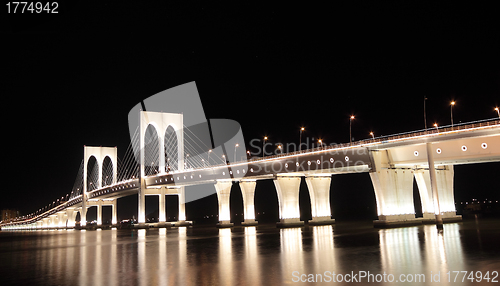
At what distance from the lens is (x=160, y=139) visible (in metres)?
69.1

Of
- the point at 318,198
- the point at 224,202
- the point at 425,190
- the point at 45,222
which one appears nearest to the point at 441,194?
the point at 425,190

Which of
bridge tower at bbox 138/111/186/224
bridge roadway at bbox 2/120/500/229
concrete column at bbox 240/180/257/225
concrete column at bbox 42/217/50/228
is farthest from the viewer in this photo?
concrete column at bbox 42/217/50/228

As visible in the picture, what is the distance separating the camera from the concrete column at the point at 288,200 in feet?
157

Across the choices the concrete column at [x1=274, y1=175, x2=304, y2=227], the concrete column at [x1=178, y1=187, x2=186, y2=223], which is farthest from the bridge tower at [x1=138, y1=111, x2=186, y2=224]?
the concrete column at [x1=274, y1=175, x2=304, y2=227]

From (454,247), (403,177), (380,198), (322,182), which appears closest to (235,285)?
(454,247)

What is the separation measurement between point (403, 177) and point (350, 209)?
7711cm

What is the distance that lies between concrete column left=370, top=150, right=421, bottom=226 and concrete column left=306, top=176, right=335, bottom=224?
1003 cm

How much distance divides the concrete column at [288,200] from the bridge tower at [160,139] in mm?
22265

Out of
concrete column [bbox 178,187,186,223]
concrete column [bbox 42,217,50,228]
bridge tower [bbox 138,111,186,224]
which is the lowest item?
concrete column [bbox 42,217,50,228]

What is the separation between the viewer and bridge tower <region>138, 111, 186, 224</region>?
66.9 metres

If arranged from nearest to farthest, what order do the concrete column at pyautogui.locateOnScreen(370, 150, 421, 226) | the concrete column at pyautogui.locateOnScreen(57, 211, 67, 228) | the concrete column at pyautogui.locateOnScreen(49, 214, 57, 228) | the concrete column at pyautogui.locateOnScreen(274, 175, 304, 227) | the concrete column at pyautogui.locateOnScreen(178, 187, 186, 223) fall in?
the concrete column at pyautogui.locateOnScreen(370, 150, 421, 226) → the concrete column at pyautogui.locateOnScreen(274, 175, 304, 227) → the concrete column at pyautogui.locateOnScreen(178, 187, 186, 223) → the concrete column at pyautogui.locateOnScreen(57, 211, 67, 228) → the concrete column at pyautogui.locateOnScreen(49, 214, 57, 228)

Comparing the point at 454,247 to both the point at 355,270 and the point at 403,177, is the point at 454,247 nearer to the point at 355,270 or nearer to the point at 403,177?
the point at 355,270

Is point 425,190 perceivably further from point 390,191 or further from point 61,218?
point 61,218

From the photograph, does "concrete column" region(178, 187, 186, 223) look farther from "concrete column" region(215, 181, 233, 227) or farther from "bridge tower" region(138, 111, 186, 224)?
"concrete column" region(215, 181, 233, 227)
